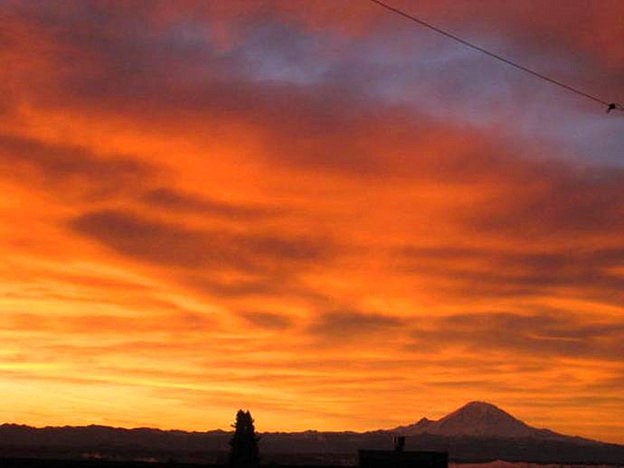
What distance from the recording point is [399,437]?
4069 cm

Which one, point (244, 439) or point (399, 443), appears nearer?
point (399, 443)

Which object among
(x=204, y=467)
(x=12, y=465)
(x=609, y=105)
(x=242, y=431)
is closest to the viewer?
(x=609, y=105)

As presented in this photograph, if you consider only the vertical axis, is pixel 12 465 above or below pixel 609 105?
below

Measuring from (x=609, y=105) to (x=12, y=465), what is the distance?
22.6 meters

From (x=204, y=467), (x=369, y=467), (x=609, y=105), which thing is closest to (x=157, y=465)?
(x=204, y=467)

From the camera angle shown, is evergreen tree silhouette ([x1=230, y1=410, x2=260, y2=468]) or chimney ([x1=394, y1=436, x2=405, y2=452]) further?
evergreen tree silhouette ([x1=230, y1=410, x2=260, y2=468])

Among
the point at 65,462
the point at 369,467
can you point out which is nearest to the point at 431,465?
the point at 369,467

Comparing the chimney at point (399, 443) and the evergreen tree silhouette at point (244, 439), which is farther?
the evergreen tree silhouette at point (244, 439)

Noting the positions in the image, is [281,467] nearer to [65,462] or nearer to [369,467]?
[369,467]

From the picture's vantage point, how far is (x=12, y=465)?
3294cm

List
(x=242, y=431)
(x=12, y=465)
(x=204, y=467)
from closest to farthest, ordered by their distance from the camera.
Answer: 1. (x=12, y=465)
2. (x=204, y=467)
3. (x=242, y=431)

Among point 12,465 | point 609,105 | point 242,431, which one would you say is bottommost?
point 12,465

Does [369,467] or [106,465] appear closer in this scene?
[106,465]

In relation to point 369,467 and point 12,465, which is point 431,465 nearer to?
point 369,467
